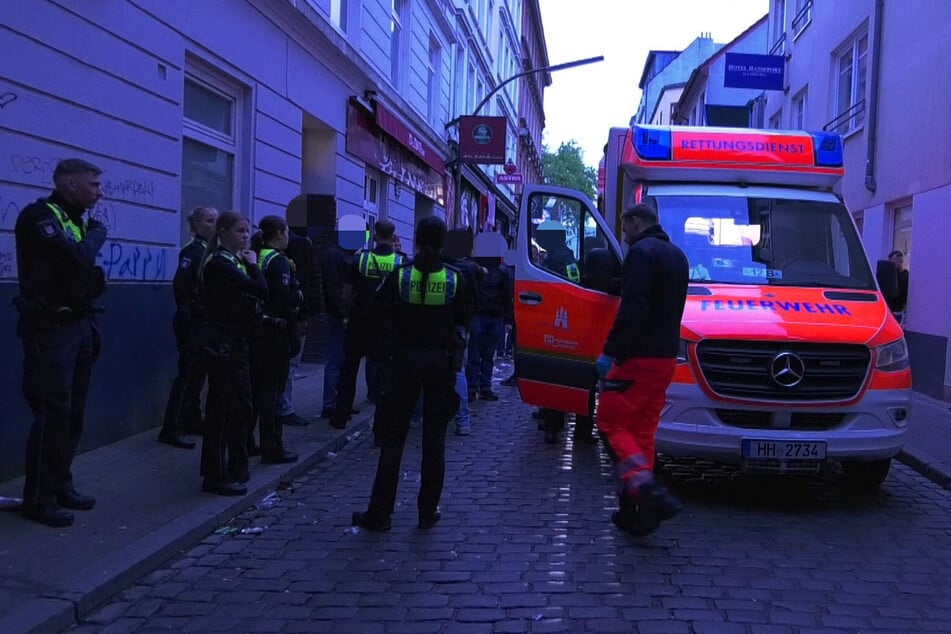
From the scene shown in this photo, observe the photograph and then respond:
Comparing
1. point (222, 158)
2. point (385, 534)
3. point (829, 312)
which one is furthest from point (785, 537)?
point (222, 158)

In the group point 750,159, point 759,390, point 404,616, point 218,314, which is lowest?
point 404,616

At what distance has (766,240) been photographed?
704 centimetres

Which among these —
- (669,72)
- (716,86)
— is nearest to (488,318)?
(716,86)

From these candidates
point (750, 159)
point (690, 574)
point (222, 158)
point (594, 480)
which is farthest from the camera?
point (222, 158)

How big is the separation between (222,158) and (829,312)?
21.6 ft

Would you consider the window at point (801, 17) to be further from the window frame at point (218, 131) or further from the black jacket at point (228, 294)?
the black jacket at point (228, 294)

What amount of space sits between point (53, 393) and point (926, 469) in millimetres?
6626

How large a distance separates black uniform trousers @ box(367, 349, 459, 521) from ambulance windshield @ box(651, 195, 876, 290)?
2482mm

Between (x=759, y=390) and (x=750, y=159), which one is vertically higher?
(x=750, y=159)

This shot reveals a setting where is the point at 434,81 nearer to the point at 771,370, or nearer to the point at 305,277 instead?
the point at 305,277

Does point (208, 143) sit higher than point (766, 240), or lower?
higher

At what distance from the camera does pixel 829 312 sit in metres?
6.17

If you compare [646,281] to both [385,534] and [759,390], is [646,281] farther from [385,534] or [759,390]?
[385,534]

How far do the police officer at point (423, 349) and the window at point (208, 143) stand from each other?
14.3ft
